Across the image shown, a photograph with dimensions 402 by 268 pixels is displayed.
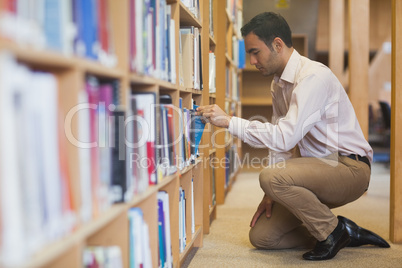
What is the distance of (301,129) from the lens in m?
2.05

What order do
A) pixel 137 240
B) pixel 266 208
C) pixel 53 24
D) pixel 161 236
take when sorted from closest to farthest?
pixel 53 24 < pixel 137 240 < pixel 161 236 < pixel 266 208

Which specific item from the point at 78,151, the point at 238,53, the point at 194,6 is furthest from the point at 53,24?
the point at 238,53

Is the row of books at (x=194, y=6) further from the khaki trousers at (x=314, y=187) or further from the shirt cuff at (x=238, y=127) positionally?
the khaki trousers at (x=314, y=187)

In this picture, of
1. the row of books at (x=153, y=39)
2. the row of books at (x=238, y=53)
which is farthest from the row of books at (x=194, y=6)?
the row of books at (x=238, y=53)

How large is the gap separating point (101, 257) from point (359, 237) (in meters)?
1.58

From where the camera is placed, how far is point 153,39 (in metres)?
1.49

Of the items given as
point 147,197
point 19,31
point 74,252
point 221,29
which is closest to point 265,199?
point 147,197

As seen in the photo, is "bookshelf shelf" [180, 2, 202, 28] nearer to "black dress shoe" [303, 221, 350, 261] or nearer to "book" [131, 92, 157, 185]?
"book" [131, 92, 157, 185]

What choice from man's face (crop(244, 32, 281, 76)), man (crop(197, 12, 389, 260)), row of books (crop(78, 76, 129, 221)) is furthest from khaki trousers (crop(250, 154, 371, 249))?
row of books (crop(78, 76, 129, 221))

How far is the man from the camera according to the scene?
6.72ft

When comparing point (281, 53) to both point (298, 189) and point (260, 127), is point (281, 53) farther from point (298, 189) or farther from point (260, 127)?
point (298, 189)

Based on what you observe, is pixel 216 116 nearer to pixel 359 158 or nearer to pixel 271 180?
pixel 271 180

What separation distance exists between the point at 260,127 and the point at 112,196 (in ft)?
3.52

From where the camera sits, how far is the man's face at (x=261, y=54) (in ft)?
7.33
